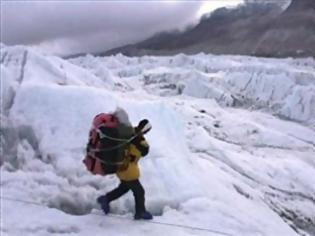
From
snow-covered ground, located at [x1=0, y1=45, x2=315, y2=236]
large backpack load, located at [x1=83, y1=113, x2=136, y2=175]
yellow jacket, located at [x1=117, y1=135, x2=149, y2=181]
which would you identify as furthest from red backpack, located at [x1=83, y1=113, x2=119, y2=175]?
snow-covered ground, located at [x1=0, y1=45, x2=315, y2=236]

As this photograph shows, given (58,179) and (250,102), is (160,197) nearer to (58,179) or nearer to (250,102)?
(58,179)

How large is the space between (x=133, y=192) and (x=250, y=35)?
407 ft

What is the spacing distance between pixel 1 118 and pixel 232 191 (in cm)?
304

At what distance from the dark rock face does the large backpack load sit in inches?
2549

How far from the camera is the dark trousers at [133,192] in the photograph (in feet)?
19.9

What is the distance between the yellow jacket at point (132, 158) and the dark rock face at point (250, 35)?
64.6 m

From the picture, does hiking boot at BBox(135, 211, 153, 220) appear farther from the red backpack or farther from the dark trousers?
the red backpack

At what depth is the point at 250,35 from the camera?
Answer: 127m

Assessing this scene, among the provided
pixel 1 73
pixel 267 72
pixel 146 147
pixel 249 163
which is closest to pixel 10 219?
A: pixel 146 147

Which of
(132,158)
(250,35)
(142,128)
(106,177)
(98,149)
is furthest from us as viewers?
(250,35)

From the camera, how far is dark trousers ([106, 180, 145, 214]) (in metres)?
6.05

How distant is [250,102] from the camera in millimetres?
26359

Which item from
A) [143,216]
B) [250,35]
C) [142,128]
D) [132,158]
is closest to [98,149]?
[132,158]

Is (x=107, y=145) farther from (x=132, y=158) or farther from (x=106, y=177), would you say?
(x=106, y=177)
